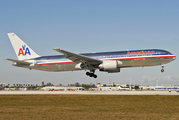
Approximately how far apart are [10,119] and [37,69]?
105ft

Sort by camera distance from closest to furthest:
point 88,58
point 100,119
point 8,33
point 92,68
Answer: point 100,119 < point 88,58 < point 92,68 < point 8,33

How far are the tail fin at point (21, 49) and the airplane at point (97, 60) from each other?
24 centimetres

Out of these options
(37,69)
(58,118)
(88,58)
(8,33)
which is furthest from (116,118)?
(8,33)

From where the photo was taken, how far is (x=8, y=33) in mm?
52781

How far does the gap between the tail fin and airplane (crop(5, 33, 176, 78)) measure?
0.24 metres

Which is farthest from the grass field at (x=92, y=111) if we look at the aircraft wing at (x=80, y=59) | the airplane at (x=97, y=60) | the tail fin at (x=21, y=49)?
the tail fin at (x=21, y=49)

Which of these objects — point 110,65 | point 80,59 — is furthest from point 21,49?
point 110,65

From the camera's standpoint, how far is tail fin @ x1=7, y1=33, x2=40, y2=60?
5044 cm

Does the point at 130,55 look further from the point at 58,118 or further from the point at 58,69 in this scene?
the point at 58,118

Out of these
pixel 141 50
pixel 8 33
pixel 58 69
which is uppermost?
pixel 8 33

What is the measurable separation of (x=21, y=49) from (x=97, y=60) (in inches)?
729

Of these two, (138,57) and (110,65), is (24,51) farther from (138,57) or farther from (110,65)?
(138,57)

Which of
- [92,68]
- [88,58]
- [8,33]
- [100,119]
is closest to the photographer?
[100,119]

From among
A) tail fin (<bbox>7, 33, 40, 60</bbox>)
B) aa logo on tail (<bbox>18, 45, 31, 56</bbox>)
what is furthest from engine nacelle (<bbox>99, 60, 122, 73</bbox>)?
aa logo on tail (<bbox>18, 45, 31, 56</bbox>)
